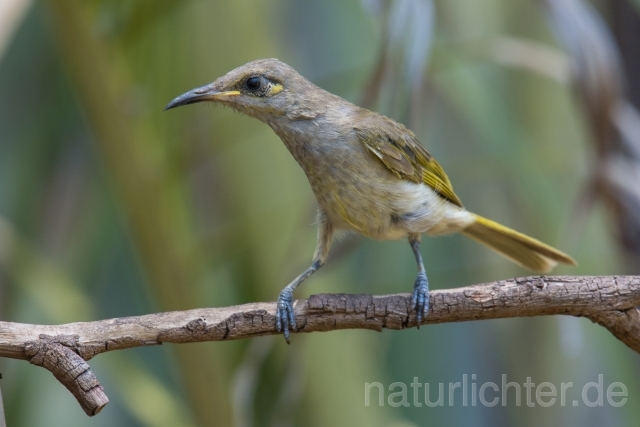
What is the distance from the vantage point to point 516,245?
266 cm

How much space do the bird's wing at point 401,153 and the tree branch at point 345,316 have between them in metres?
0.59

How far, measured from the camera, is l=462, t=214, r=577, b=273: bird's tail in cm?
258

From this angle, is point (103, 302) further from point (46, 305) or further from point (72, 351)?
point (72, 351)

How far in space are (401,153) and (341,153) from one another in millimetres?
240

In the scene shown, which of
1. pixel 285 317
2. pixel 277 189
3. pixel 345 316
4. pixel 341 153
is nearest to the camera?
pixel 345 316

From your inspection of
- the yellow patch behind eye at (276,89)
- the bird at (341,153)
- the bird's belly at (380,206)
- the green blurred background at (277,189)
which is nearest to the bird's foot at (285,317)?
the bird at (341,153)

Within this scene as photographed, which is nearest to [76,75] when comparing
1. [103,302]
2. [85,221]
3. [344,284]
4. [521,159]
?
[85,221]

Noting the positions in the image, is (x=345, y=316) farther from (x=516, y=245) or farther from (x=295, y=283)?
(x=516, y=245)

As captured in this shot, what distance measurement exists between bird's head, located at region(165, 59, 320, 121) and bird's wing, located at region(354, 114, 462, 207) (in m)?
0.26

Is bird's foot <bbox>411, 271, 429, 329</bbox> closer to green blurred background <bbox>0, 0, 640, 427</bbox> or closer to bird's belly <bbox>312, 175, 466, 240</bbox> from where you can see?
bird's belly <bbox>312, 175, 466, 240</bbox>

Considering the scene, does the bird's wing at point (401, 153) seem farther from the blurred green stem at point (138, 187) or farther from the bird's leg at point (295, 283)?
the blurred green stem at point (138, 187)

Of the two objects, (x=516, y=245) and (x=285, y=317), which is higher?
(x=516, y=245)

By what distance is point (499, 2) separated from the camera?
4.09 m

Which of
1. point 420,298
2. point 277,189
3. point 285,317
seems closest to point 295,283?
point 285,317
